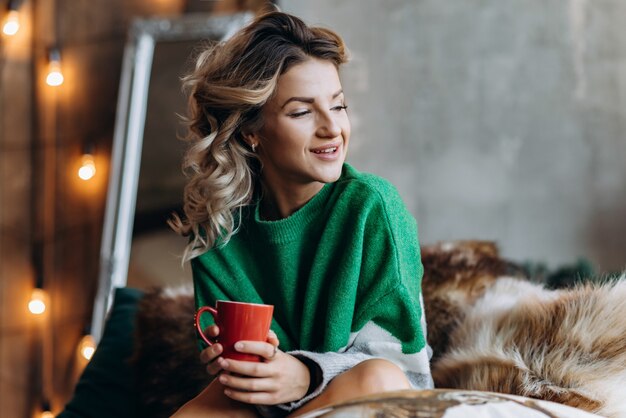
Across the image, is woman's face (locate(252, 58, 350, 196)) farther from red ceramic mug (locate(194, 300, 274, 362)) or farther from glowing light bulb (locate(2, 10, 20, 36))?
glowing light bulb (locate(2, 10, 20, 36))

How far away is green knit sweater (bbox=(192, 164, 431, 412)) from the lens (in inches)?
60.1

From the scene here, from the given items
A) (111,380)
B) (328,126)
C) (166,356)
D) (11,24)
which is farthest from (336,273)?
(11,24)

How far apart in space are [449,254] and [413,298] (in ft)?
1.19

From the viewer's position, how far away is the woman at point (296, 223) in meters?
1.52

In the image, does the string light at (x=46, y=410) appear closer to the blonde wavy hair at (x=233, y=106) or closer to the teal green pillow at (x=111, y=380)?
the teal green pillow at (x=111, y=380)

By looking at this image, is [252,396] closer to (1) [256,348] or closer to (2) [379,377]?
(1) [256,348]

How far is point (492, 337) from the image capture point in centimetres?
157

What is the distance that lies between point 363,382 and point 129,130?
2.47m

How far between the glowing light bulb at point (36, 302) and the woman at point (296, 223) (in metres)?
2.28

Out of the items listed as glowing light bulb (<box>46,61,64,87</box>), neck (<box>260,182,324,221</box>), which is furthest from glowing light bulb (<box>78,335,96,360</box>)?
neck (<box>260,182,324,221</box>)

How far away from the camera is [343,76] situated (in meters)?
3.45

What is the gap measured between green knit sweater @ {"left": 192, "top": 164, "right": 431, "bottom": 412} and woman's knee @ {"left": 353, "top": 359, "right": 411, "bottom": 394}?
0.35 feet

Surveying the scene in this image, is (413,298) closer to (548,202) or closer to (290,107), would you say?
(290,107)

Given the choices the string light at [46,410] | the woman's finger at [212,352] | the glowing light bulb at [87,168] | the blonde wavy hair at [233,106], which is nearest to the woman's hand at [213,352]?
the woman's finger at [212,352]
